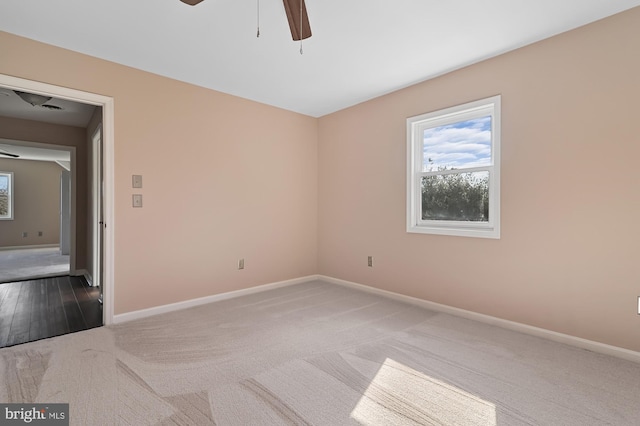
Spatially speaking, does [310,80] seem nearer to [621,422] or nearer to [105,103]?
[105,103]

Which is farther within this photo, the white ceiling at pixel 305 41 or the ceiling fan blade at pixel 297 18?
the white ceiling at pixel 305 41

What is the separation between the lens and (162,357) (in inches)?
89.5

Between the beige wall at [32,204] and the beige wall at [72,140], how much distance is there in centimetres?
490

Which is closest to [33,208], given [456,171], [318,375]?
[318,375]

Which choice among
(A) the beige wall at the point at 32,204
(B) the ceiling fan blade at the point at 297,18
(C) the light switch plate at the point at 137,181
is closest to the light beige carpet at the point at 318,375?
(C) the light switch plate at the point at 137,181

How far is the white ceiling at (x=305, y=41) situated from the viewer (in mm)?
2162

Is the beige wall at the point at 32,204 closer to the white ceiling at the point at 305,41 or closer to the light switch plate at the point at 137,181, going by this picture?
the light switch plate at the point at 137,181

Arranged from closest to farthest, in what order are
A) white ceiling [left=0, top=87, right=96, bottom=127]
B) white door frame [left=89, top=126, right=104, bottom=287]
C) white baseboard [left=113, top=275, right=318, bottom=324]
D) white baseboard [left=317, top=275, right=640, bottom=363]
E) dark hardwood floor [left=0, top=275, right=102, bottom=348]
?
white baseboard [left=317, top=275, right=640, bottom=363] < dark hardwood floor [left=0, top=275, right=102, bottom=348] < white baseboard [left=113, top=275, right=318, bottom=324] < white ceiling [left=0, top=87, right=96, bottom=127] < white door frame [left=89, top=126, right=104, bottom=287]

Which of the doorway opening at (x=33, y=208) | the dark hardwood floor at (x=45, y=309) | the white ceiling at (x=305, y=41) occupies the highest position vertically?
the white ceiling at (x=305, y=41)

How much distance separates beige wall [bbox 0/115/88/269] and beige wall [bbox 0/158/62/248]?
4.90m

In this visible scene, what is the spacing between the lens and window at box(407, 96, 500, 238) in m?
2.97

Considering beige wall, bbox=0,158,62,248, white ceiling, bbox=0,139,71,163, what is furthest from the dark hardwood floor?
beige wall, bbox=0,158,62,248
